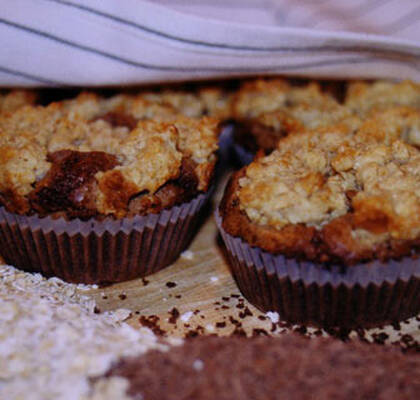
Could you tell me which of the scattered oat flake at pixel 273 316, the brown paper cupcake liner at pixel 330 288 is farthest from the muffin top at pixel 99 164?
the scattered oat flake at pixel 273 316

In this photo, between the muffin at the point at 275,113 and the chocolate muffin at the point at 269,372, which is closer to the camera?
the chocolate muffin at the point at 269,372

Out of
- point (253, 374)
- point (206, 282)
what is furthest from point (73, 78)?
point (253, 374)

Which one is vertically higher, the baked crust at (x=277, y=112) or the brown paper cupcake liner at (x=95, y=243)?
the baked crust at (x=277, y=112)

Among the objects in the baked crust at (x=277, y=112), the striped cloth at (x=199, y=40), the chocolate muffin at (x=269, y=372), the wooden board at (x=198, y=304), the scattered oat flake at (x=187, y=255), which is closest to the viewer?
the chocolate muffin at (x=269, y=372)

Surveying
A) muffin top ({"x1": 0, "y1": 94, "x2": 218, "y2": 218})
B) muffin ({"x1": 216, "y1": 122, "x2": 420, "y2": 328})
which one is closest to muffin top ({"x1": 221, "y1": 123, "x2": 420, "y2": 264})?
muffin ({"x1": 216, "y1": 122, "x2": 420, "y2": 328})

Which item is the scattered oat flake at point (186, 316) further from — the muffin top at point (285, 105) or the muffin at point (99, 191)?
the muffin top at point (285, 105)

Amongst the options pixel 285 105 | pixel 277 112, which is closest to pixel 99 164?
pixel 277 112

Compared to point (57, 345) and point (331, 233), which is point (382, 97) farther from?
point (57, 345)
